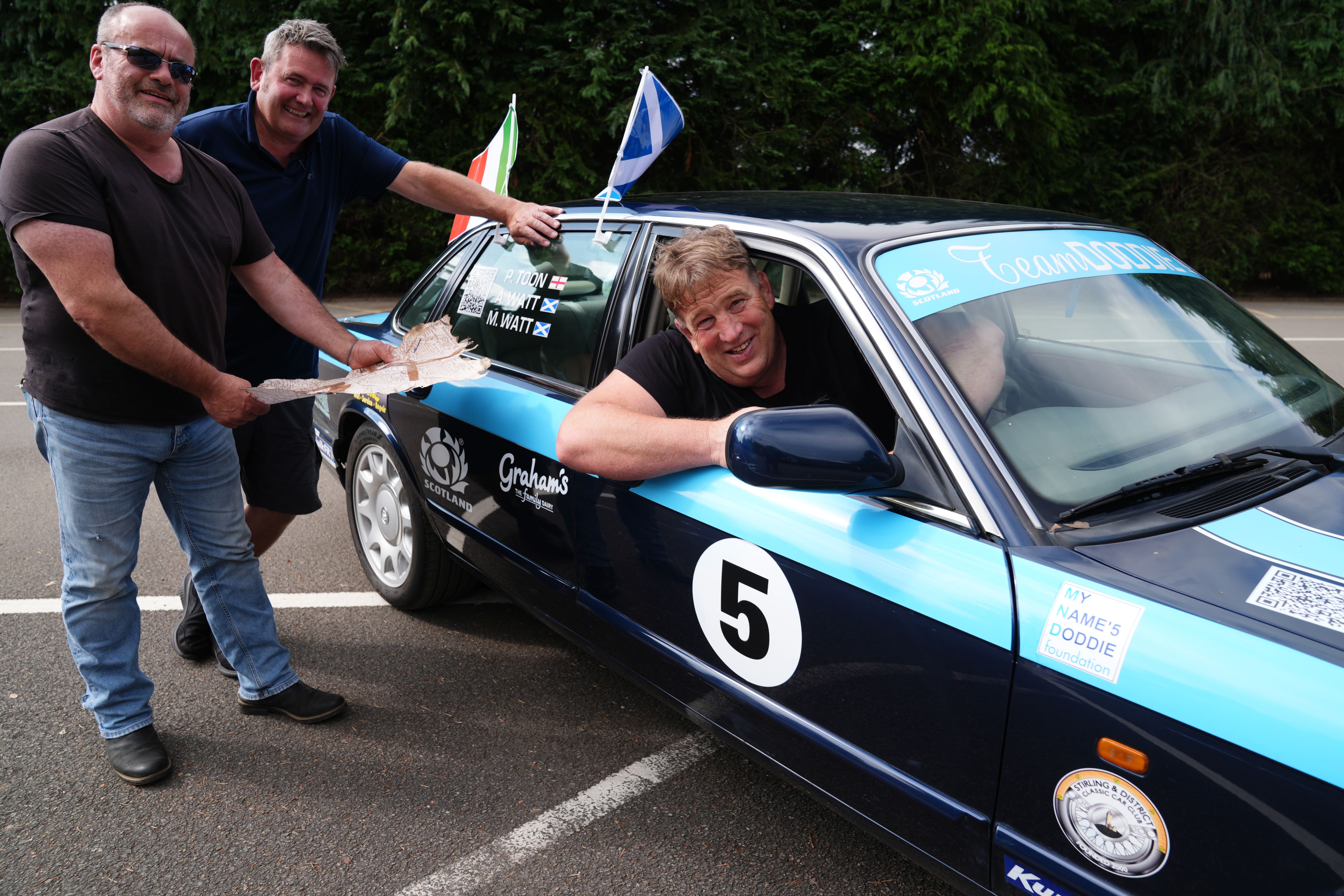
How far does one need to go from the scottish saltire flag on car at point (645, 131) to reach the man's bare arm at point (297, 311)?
3.46 ft

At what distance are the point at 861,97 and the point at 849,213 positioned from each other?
45.2ft

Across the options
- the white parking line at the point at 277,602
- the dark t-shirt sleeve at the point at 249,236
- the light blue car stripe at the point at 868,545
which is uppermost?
the dark t-shirt sleeve at the point at 249,236

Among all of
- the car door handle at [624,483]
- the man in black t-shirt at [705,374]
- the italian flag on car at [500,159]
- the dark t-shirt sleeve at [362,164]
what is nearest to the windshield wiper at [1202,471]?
the man in black t-shirt at [705,374]

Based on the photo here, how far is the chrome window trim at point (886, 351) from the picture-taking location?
1.69m

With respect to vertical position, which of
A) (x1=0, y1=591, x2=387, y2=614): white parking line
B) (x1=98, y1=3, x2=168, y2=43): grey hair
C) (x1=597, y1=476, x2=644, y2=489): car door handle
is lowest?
(x1=0, y1=591, x2=387, y2=614): white parking line

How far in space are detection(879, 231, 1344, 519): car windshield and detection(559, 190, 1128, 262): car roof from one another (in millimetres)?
116

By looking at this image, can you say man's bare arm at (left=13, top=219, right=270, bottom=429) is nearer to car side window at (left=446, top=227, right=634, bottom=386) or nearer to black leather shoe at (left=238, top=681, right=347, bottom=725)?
car side window at (left=446, top=227, right=634, bottom=386)

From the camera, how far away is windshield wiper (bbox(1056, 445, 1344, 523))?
1683mm

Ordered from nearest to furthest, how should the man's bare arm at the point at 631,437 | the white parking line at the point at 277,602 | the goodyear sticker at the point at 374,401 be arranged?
the man's bare arm at the point at 631,437
the goodyear sticker at the point at 374,401
the white parking line at the point at 277,602

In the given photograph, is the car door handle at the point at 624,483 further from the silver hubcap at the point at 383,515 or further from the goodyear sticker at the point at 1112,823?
the silver hubcap at the point at 383,515

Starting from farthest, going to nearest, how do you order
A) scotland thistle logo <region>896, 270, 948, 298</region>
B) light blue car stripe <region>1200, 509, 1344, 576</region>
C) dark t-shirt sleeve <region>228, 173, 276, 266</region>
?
dark t-shirt sleeve <region>228, 173, 276, 266</region> → scotland thistle logo <region>896, 270, 948, 298</region> → light blue car stripe <region>1200, 509, 1344, 576</region>

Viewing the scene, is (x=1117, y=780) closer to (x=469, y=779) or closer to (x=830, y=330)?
(x=830, y=330)

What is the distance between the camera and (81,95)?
1309 cm

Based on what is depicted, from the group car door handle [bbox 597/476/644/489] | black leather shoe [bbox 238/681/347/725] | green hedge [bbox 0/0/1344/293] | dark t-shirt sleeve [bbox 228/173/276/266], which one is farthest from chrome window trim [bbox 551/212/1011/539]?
green hedge [bbox 0/0/1344/293]
